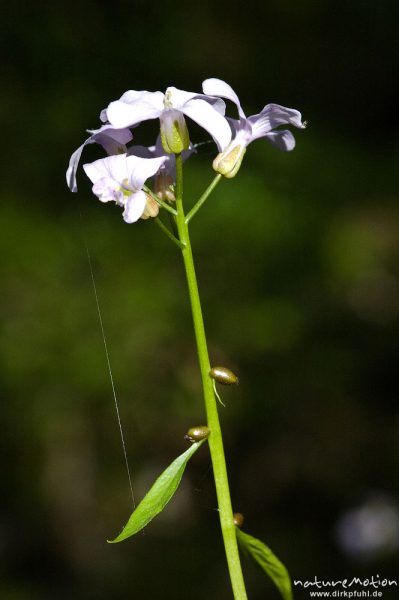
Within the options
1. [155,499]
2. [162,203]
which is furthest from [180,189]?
[155,499]

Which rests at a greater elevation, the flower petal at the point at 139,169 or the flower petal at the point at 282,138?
the flower petal at the point at 282,138

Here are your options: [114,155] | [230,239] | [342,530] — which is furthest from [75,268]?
[114,155]

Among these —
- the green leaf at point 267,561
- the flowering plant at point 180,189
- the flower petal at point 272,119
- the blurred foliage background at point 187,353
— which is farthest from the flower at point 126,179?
the blurred foliage background at point 187,353

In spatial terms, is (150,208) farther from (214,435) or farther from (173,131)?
(214,435)

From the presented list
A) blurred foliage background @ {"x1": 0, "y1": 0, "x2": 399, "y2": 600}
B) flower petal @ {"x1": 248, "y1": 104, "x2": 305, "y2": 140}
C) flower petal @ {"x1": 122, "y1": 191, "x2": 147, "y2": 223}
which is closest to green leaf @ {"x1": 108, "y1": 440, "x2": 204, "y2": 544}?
flower petal @ {"x1": 122, "y1": 191, "x2": 147, "y2": 223}

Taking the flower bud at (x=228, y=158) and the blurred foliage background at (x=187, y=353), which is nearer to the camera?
the flower bud at (x=228, y=158)

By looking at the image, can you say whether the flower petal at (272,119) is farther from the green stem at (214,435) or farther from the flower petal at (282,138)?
the green stem at (214,435)

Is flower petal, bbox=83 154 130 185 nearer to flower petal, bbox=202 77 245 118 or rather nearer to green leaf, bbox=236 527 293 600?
Result: flower petal, bbox=202 77 245 118

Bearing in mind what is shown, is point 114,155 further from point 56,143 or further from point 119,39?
point 119,39
